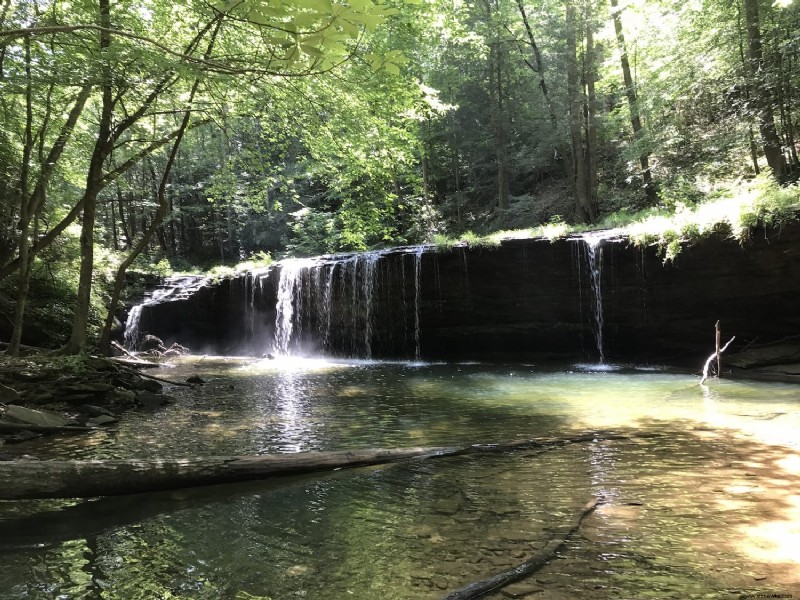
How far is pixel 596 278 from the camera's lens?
13875mm

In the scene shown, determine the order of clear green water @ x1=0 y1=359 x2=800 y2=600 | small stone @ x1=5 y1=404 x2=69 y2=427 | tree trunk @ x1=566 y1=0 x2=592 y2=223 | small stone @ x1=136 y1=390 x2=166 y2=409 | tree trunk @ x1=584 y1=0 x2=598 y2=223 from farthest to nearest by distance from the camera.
A: tree trunk @ x1=566 y1=0 x2=592 y2=223 → tree trunk @ x1=584 y1=0 x2=598 y2=223 → small stone @ x1=136 y1=390 x2=166 y2=409 → small stone @ x1=5 y1=404 x2=69 y2=427 → clear green water @ x1=0 y1=359 x2=800 y2=600

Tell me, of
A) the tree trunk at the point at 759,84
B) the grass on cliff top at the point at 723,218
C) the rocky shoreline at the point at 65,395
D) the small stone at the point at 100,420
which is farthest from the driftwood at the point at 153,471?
the tree trunk at the point at 759,84

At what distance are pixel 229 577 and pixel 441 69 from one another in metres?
23.2

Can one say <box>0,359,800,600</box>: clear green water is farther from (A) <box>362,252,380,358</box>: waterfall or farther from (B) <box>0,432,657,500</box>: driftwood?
(A) <box>362,252,380,358</box>: waterfall

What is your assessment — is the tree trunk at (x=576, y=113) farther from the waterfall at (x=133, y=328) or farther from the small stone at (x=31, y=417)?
the waterfall at (x=133, y=328)

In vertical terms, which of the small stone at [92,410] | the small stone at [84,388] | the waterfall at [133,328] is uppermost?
the waterfall at [133,328]

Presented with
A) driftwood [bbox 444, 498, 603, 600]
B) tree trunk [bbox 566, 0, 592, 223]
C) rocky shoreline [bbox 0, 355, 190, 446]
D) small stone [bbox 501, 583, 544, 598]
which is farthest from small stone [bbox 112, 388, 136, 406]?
tree trunk [bbox 566, 0, 592, 223]

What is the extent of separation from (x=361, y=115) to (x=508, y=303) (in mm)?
8326

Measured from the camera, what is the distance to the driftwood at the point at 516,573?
8.90ft

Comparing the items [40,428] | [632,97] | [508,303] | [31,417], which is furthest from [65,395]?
[632,97]

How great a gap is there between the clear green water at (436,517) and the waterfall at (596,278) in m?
6.87

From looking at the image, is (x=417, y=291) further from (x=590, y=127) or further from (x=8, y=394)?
(x=8, y=394)

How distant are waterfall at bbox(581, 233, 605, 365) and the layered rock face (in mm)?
30

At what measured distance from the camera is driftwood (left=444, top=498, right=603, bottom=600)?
2.71 meters
